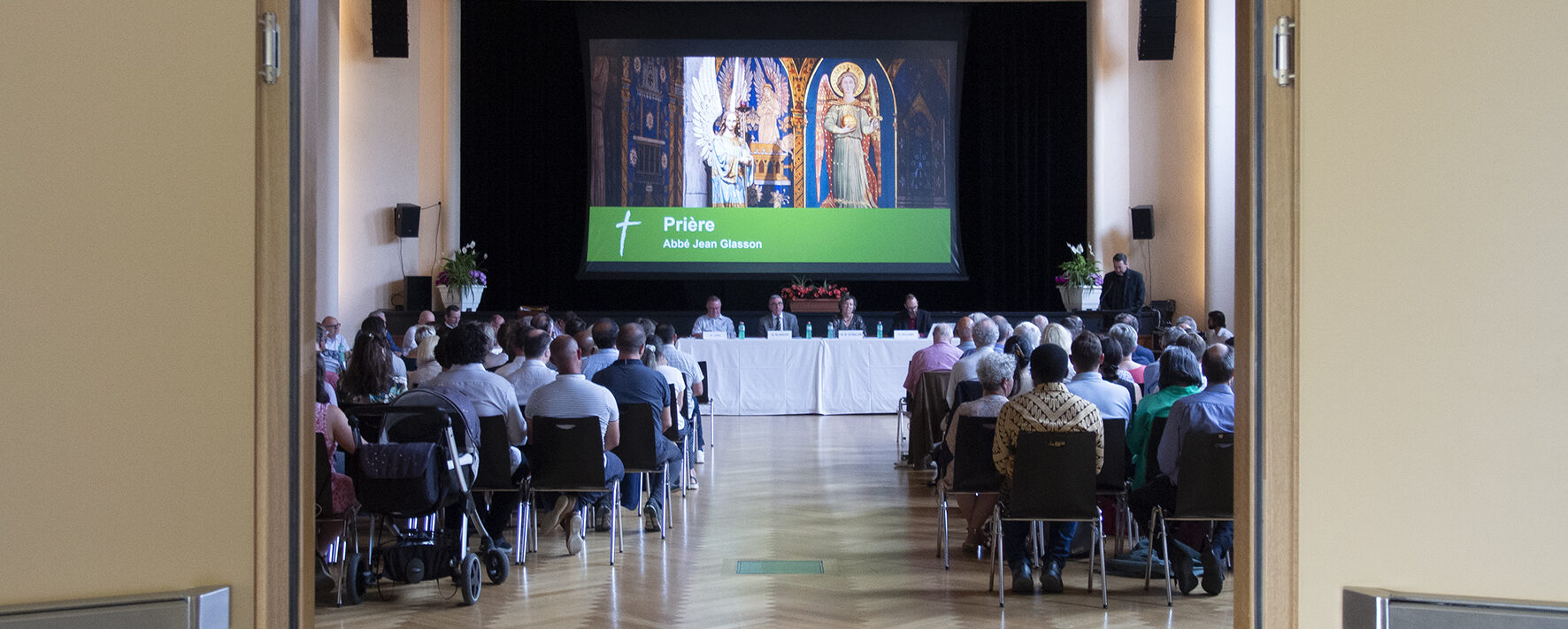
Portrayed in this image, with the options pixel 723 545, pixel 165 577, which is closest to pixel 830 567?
pixel 723 545

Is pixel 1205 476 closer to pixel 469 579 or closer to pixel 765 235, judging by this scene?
pixel 469 579

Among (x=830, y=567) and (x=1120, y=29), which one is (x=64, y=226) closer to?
(x=830, y=567)

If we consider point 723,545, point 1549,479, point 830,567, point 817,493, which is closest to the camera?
point 1549,479

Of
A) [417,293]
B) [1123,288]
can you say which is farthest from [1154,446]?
[417,293]

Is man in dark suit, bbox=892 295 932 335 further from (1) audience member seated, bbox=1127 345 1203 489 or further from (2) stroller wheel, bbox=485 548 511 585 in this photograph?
(2) stroller wheel, bbox=485 548 511 585

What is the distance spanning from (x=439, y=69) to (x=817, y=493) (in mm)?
8975

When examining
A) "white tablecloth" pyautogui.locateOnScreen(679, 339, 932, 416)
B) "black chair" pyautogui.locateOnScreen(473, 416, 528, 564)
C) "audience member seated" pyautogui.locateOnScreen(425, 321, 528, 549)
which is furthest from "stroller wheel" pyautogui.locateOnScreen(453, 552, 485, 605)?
"white tablecloth" pyautogui.locateOnScreen(679, 339, 932, 416)

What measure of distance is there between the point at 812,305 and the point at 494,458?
7764mm

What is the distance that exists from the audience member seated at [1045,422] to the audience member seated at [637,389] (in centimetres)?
189

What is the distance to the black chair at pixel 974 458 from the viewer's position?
5160 mm

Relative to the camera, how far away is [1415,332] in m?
1.96

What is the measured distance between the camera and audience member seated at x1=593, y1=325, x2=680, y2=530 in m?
6.24

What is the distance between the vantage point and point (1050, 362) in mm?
4773

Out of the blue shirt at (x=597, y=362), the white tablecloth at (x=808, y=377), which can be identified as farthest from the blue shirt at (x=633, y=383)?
the white tablecloth at (x=808, y=377)
